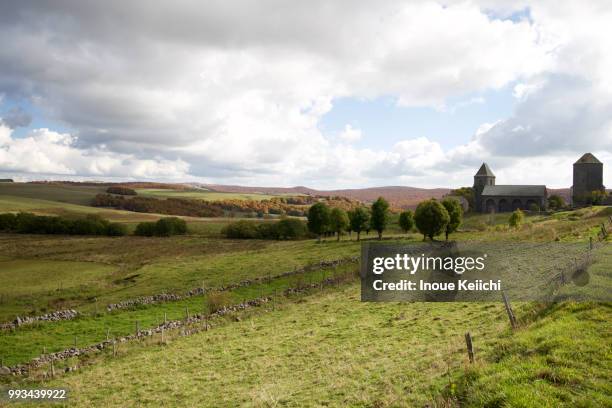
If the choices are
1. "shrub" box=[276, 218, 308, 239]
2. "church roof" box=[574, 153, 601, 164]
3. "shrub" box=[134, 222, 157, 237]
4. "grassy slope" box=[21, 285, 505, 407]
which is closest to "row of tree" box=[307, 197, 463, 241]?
"shrub" box=[276, 218, 308, 239]

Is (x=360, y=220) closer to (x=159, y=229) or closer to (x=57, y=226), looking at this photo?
(x=159, y=229)

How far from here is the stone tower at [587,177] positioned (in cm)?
11212

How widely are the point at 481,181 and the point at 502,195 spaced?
8489 millimetres

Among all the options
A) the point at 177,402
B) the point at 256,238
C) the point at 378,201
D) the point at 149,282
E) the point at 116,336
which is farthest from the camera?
the point at 256,238

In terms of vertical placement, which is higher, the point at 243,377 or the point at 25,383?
the point at 243,377

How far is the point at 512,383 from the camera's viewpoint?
9.87m

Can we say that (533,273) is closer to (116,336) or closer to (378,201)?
(116,336)

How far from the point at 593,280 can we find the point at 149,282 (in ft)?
130

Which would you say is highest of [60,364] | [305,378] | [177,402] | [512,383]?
[512,383]

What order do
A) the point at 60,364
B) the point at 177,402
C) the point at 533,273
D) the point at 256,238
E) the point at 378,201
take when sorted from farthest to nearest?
1. the point at 256,238
2. the point at 378,201
3. the point at 533,273
4. the point at 60,364
5. the point at 177,402

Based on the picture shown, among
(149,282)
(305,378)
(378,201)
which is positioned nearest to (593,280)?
(305,378)

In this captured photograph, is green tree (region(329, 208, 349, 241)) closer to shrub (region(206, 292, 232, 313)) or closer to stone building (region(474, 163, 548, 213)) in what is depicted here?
shrub (region(206, 292, 232, 313))

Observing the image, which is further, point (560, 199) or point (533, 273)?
point (560, 199)

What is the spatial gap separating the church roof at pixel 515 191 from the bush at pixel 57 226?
102983 mm
